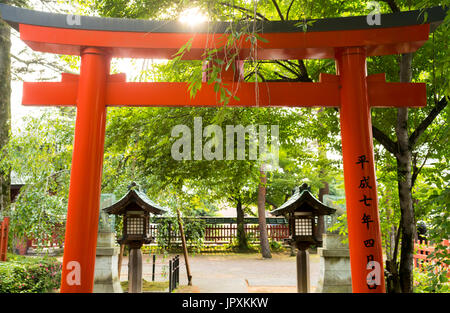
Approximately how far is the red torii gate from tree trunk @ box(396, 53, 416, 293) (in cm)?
67

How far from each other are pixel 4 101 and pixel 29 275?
4.32m

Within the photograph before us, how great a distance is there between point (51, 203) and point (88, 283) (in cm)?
391

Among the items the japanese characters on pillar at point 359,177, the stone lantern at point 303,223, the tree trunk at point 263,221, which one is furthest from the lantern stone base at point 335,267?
the tree trunk at point 263,221

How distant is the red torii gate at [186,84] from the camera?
10.0 ft

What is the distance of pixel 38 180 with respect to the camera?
6.50 metres

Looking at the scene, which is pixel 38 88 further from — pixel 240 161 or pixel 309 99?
pixel 240 161

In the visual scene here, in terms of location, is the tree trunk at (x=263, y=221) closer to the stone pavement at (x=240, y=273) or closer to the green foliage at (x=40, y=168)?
the stone pavement at (x=240, y=273)

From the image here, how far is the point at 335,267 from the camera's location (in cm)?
663

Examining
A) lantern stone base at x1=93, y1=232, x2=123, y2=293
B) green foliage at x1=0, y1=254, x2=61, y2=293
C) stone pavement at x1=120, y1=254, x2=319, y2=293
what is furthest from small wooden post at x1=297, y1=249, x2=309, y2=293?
green foliage at x1=0, y1=254, x2=61, y2=293

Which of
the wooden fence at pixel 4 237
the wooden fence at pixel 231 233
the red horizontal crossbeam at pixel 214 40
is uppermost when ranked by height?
the red horizontal crossbeam at pixel 214 40

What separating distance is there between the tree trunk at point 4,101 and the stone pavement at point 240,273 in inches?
154

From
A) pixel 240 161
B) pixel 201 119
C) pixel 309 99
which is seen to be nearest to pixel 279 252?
pixel 240 161

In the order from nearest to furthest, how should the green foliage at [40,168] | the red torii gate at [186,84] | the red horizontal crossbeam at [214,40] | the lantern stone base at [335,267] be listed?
the red torii gate at [186,84], the red horizontal crossbeam at [214,40], the green foliage at [40,168], the lantern stone base at [335,267]

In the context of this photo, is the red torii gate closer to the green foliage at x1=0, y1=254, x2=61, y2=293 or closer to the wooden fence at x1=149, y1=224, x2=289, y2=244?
the green foliage at x1=0, y1=254, x2=61, y2=293
